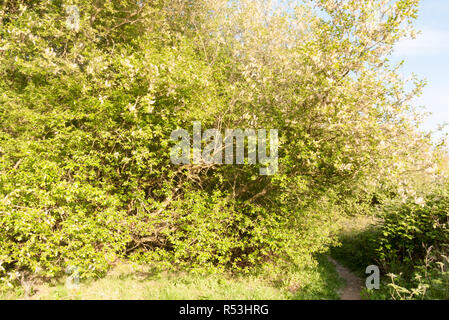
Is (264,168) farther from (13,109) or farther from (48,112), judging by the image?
(13,109)

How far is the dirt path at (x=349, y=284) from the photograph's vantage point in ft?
34.8

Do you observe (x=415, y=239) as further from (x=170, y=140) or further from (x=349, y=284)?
(x=170, y=140)

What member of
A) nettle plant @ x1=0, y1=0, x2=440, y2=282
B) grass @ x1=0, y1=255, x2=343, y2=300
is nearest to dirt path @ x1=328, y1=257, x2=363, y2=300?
grass @ x1=0, y1=255, x2=343, y2=300

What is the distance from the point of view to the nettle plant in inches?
321

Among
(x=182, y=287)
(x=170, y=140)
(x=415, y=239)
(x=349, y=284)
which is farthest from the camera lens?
(x=349, y=284)

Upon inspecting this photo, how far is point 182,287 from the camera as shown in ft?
27.4

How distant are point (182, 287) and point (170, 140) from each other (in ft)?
17.1

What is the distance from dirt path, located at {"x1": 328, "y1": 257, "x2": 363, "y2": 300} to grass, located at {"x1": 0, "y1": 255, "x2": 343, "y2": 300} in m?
0.35

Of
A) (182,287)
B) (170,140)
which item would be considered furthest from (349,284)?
(170,140)

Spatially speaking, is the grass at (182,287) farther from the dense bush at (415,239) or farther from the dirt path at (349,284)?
the dense bush at (415,239)

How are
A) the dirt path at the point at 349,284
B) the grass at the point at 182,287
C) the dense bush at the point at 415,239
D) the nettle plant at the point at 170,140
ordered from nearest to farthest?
the grass at the point at 182,287 → the nettle plant at the point at 170,140 → the dense bush at the point at 415,239 → the dirt path at the point at 349,284

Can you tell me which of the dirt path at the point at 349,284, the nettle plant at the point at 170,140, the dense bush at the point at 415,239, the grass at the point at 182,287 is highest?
the nettle plant at the point at 170,140

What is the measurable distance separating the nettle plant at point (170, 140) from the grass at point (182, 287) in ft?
1.77

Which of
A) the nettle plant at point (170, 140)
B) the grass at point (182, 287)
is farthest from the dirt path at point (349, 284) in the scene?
the nettle plant at point (170, 140)
